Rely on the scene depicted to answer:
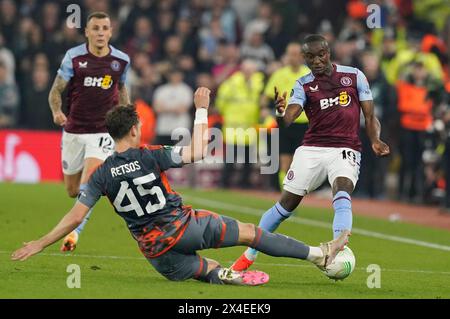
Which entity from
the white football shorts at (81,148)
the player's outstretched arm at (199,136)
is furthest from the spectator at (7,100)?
the player's outstretched arm at (199,136)

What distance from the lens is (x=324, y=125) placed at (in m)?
11.1

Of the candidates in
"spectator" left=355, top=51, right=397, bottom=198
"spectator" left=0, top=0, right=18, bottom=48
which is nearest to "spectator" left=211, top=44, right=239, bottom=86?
"spectator" left=355, top=51, right=397, bottom=198

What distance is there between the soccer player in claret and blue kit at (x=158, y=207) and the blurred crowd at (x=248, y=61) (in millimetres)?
9858

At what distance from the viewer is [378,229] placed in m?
16.1

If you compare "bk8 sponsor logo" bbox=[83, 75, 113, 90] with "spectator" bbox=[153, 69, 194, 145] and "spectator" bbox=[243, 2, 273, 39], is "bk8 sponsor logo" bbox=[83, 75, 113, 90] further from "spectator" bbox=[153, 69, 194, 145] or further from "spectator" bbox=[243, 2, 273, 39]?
"spectator" bbox=[243, 2, 273, 39]

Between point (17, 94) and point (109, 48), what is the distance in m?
10.8

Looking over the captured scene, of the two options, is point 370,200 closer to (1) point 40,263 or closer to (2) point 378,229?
(2) point 378,229

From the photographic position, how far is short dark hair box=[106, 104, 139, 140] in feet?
30.7

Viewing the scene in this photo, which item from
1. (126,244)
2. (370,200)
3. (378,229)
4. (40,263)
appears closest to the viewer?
(40,263)

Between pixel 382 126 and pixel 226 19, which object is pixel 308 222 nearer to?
pixel 382 126

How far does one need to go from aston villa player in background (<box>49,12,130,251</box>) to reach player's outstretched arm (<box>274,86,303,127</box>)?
8.73 feet

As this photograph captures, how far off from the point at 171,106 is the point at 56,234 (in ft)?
47.0

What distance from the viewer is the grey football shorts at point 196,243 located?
9484 mm
